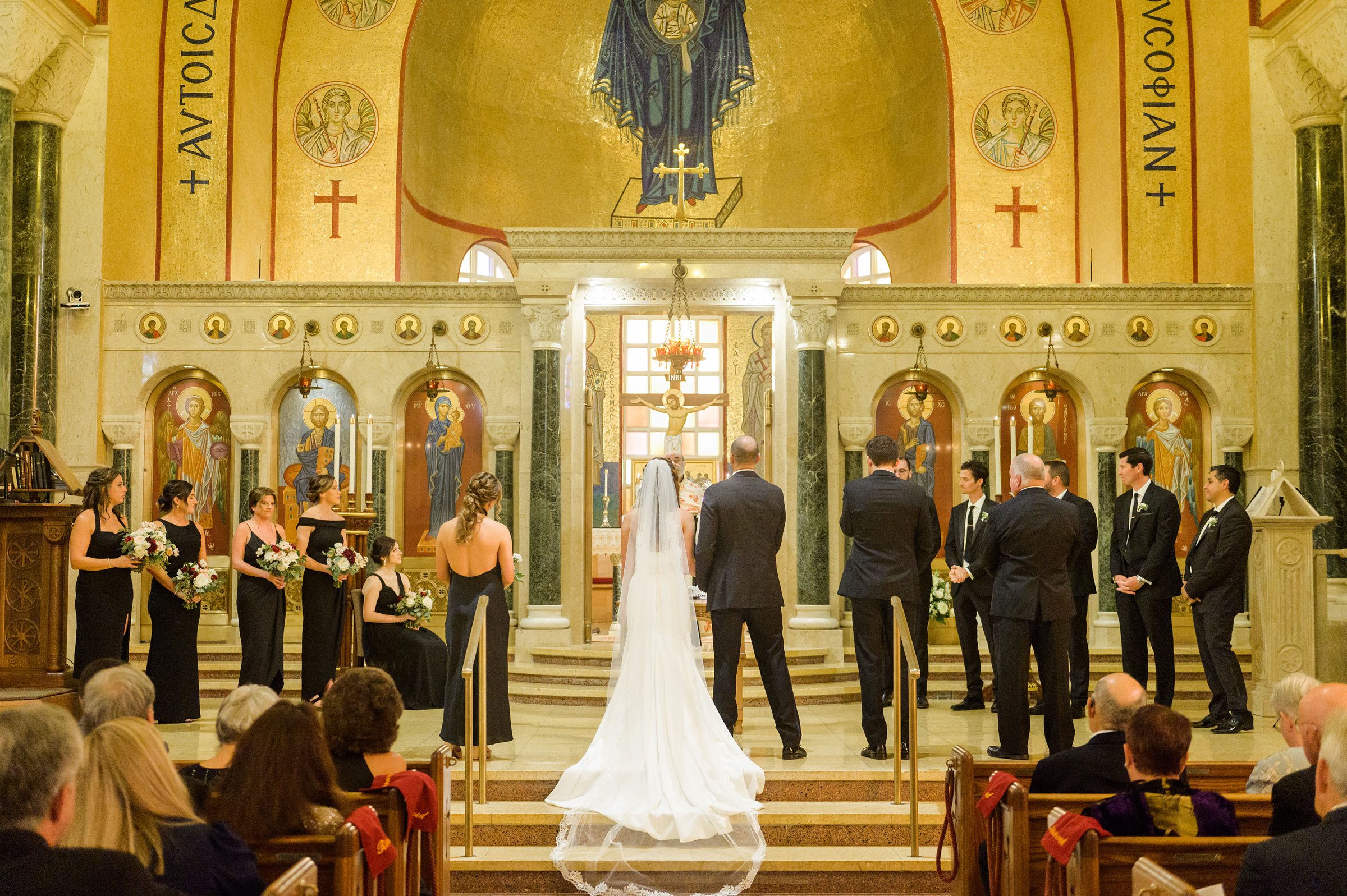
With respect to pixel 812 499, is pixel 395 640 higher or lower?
lower

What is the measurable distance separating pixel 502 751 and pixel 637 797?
1.91 m

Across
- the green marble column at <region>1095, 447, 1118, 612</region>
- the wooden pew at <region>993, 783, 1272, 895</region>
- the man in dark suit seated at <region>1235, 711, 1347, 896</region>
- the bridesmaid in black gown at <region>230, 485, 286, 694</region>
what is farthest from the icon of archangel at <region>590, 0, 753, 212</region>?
the man in dark suit seated at <region>1235, 711, 1347, 896</region>

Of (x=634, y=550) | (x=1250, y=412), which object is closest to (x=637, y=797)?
(x=634, y=550)

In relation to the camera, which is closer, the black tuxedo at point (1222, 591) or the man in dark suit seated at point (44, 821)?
the man in dark suit seated at point (44, 821)

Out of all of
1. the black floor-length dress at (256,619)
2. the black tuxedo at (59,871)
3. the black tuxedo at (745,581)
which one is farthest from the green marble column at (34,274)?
the black tuxedo at (59,871)

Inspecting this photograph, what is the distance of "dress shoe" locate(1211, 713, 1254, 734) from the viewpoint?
8.61m

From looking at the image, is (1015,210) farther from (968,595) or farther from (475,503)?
(475,503)

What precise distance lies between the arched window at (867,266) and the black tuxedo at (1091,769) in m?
13.4

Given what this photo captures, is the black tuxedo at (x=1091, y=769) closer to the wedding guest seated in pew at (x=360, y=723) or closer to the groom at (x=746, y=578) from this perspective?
the wedding guest seated in pew at (x=360, y=723)

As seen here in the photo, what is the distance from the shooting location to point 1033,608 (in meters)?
7.22

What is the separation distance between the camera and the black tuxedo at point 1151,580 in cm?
888

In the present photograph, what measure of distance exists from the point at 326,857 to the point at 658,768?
306 cm

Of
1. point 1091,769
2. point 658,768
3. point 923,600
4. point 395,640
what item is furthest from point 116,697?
point 923,600

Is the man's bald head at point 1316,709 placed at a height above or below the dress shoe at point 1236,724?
above
